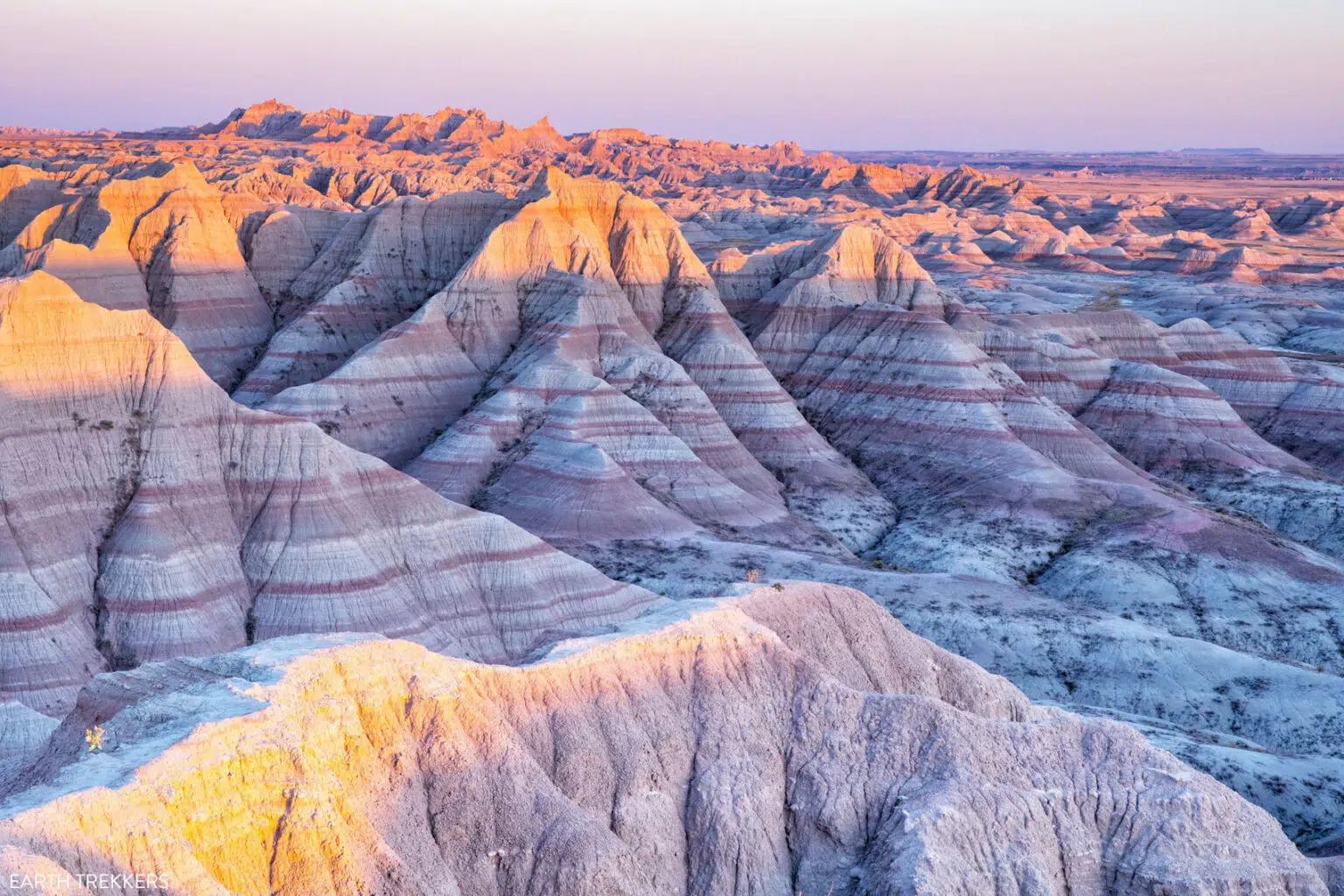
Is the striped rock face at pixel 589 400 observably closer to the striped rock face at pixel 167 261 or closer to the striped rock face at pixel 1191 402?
the striped rock face at pixel 167 261

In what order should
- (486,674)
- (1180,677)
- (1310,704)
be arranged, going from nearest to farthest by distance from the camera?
(486,674), (1310,704), (1180,677)

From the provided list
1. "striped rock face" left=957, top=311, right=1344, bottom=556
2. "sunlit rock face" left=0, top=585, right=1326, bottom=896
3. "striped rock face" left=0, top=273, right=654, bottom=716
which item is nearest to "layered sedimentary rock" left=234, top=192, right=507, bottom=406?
"striped rock face" left=0, top=273, right=654, bottom=716

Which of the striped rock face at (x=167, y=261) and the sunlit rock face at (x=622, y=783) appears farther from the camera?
the striped rock face at (x=167, y=261)

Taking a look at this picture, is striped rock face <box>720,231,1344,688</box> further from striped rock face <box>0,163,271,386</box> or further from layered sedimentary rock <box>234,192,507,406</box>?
striped rock face <box>0,163,271,386</box>

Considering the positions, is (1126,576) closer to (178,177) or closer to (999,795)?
(999,795)

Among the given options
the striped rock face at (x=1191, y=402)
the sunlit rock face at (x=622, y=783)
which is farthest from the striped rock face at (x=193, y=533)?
the striped rock face at (x=1191, y=402)

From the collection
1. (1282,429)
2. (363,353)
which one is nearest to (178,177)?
(363,353)
